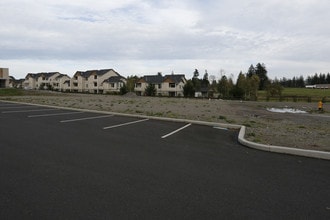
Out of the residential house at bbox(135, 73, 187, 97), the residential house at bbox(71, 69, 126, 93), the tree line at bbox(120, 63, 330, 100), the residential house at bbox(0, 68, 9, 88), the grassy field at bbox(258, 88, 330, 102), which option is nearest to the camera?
the grassy field at bbox(258, 88, 330, 102)

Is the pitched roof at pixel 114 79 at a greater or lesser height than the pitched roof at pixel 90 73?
lesser

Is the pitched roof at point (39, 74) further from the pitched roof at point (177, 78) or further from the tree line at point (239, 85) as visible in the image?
the pitched roof at point (177, 78)

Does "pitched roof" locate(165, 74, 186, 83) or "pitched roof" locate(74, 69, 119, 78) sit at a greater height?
"pitched roof" locate(74, 69, 119, 78)

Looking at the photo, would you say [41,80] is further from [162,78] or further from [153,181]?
[153,181]

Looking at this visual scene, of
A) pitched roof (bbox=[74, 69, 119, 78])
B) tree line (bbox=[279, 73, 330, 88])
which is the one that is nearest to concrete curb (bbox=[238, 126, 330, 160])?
pitched roof (bbox=[74, 69, 119, 78])

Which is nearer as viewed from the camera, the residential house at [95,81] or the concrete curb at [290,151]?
the concrete curb at [290,151]

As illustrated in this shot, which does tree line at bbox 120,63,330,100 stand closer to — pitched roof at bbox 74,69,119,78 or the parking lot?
pitched roof at bbox 74,69,119,78

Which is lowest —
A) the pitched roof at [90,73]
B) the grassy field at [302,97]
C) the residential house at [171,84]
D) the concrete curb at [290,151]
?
the concrete curb at [290,151]

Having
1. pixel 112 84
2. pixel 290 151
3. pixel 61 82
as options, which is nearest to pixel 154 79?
pixel 112 84

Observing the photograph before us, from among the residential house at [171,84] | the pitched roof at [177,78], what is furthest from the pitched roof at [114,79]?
the pitched roof at [177,78]

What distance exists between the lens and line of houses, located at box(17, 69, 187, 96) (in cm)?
8744

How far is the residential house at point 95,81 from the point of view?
97.5 meters

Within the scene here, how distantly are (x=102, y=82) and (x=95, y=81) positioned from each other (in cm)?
348

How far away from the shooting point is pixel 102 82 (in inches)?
3922
